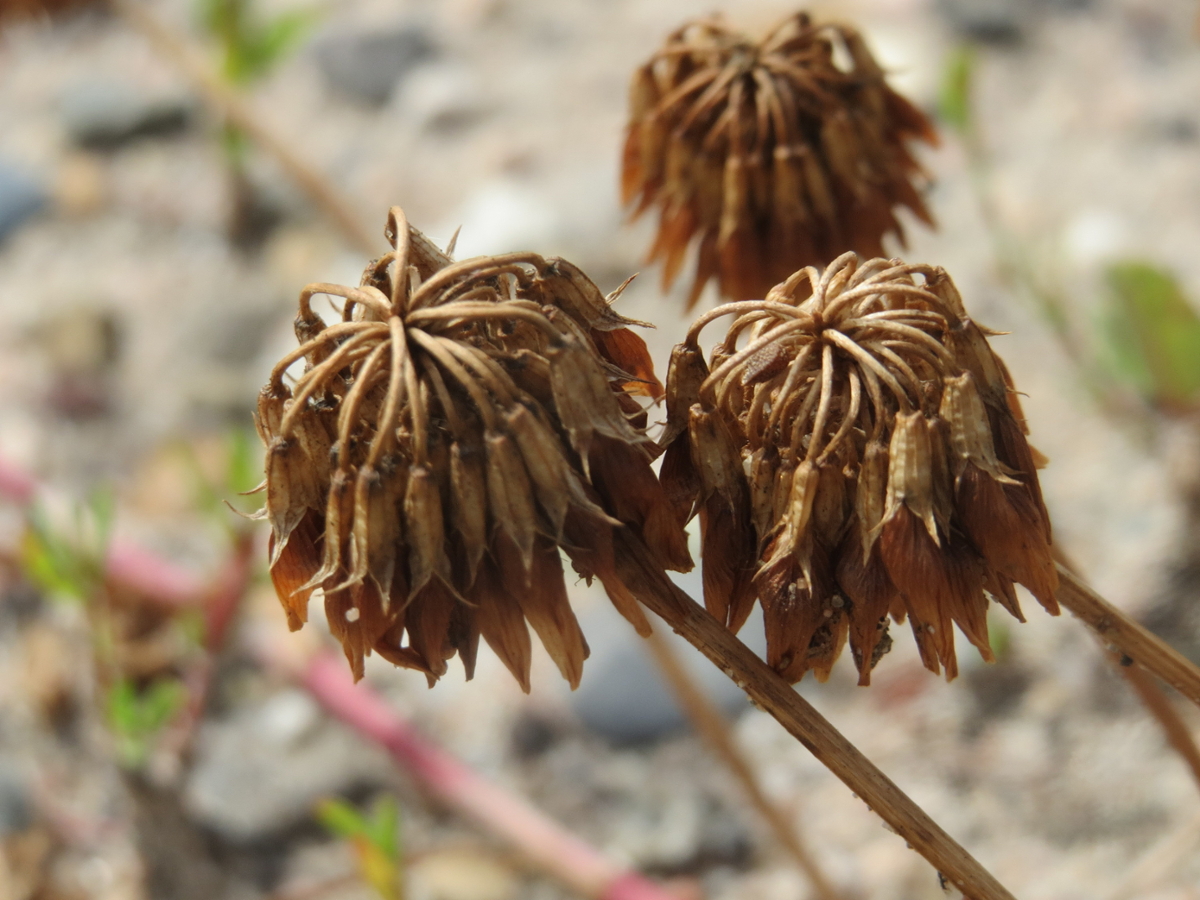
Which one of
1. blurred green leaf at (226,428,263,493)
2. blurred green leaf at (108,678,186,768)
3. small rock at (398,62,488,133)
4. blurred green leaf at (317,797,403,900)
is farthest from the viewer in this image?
small rock at (398,62,488,133)

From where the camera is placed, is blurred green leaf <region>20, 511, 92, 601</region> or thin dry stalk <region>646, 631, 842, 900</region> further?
blurred green leaf <region>20, 511, 92, 601</region>

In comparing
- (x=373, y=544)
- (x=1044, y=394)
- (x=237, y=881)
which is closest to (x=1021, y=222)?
(x=1044, y=394)

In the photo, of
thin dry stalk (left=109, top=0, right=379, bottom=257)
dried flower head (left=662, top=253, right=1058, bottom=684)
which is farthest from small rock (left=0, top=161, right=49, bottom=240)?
dried flower head (left=662, top=253, right=1058, bottom=684)

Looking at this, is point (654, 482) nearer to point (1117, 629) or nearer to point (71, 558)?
point (1117, 629)

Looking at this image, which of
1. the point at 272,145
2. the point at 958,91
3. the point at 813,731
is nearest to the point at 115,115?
the point at 272,145

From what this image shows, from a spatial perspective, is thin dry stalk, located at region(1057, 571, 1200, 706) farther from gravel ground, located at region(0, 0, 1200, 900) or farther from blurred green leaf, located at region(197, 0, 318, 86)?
blurred green leaf, located at region(197, 0, 318, 86)

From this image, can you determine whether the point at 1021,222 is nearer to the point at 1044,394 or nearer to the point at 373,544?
the point at 1044,394

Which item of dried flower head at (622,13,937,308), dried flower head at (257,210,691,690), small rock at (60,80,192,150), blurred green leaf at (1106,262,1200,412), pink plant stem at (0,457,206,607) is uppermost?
small rock at (60,80,192,150)
